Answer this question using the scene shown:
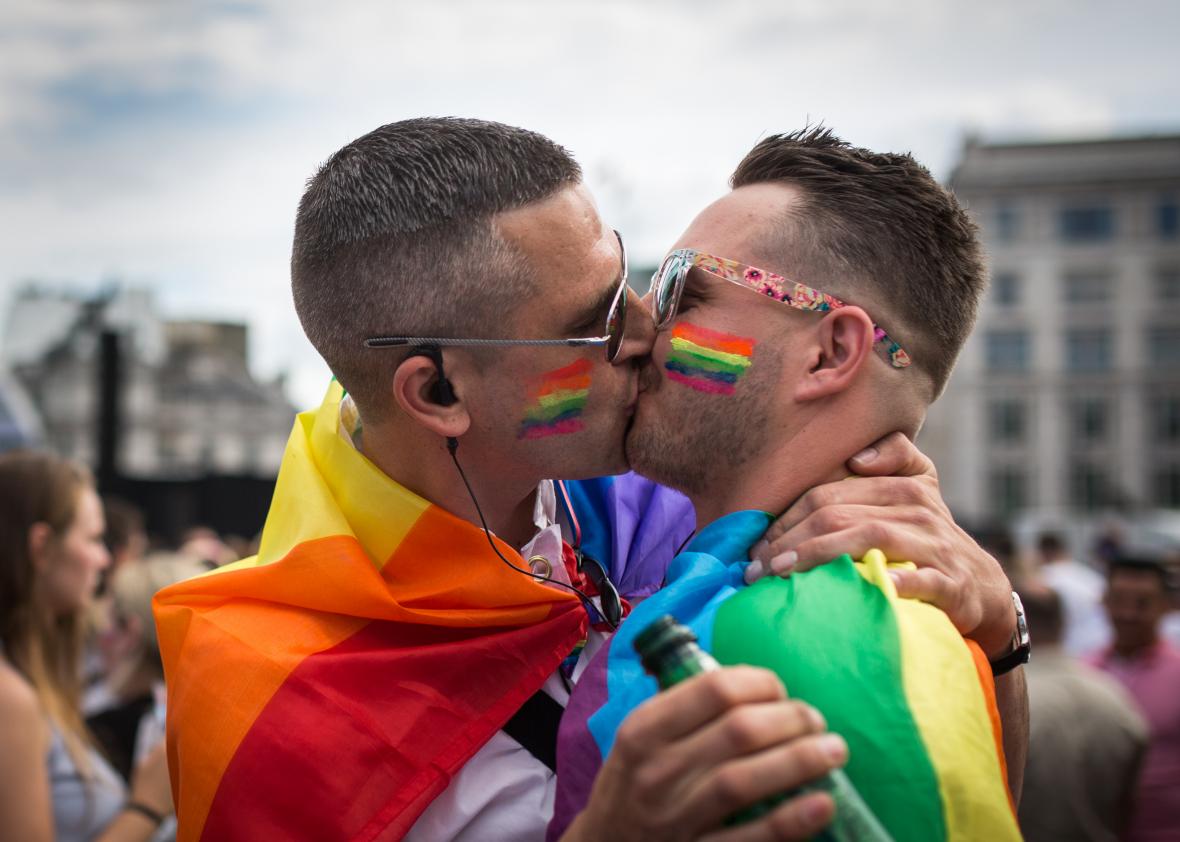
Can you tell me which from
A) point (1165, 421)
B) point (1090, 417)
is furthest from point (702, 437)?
point (1165, 421)

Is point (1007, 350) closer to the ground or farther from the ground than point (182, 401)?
farther from the ground

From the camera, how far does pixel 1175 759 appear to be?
16.6 feet

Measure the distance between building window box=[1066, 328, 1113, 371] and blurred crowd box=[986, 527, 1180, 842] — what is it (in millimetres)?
57720

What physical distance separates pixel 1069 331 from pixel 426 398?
6302cm

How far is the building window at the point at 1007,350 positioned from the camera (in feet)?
193

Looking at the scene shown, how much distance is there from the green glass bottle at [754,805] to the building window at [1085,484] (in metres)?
60.4

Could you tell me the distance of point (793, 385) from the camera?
89.7 inches

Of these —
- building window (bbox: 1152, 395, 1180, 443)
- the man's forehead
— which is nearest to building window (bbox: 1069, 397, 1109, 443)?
building window (bbox: 1152, 395, 1180, 443)

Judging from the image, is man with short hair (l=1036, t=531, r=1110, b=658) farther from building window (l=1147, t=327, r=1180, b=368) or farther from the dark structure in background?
building window (l=1147, t=327, r=1180, b=368)

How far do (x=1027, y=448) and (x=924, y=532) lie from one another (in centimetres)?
6064

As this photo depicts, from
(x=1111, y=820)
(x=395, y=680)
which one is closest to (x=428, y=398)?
(x=395, y=680)

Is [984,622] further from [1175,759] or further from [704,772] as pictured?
[1175,759]

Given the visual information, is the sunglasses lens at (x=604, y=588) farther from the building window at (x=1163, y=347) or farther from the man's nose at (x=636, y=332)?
the building window at (x=1163, y=347)

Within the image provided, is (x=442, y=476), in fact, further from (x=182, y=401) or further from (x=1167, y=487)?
(x=1167, y=487)
